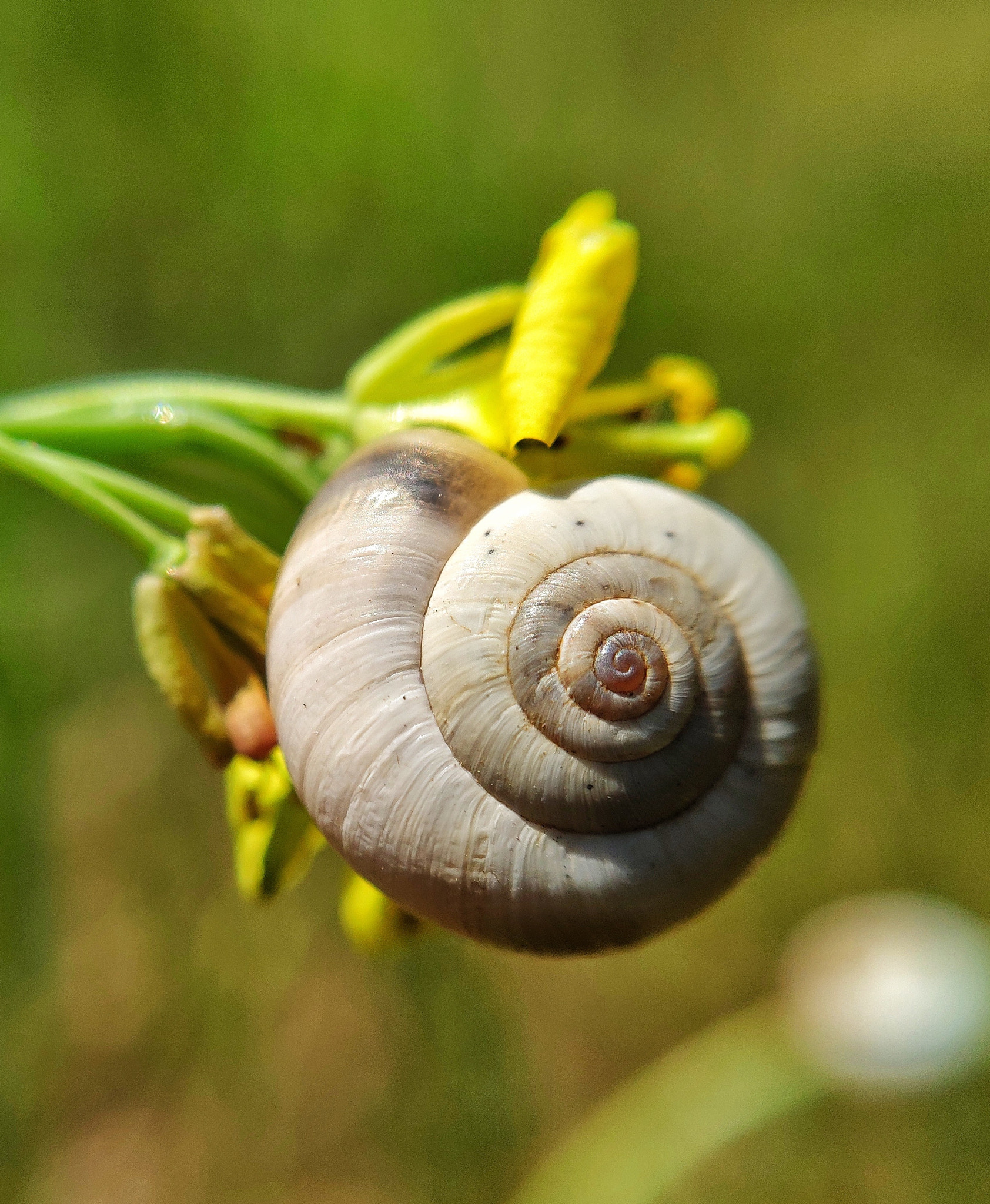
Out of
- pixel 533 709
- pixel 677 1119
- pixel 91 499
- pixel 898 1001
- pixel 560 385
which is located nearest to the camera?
pixel 533 709

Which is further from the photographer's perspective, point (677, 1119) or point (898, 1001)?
point (677, 1119)

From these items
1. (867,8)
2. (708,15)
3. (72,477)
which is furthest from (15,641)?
(867,8)

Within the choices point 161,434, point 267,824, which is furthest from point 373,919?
point 161,434

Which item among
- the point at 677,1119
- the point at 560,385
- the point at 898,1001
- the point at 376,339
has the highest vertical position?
the point at 376,339

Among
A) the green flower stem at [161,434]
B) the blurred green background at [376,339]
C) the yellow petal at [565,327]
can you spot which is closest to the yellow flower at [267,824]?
the green flower stem at [161,434]

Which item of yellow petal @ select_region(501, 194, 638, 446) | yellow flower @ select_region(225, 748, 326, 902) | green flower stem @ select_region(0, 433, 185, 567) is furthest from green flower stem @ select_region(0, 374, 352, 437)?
yellow flower @ select_region(225, 748, 326, 902)

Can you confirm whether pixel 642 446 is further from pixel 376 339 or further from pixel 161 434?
pixel 376 339

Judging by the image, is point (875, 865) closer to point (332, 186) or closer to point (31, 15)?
point (332, 186)
